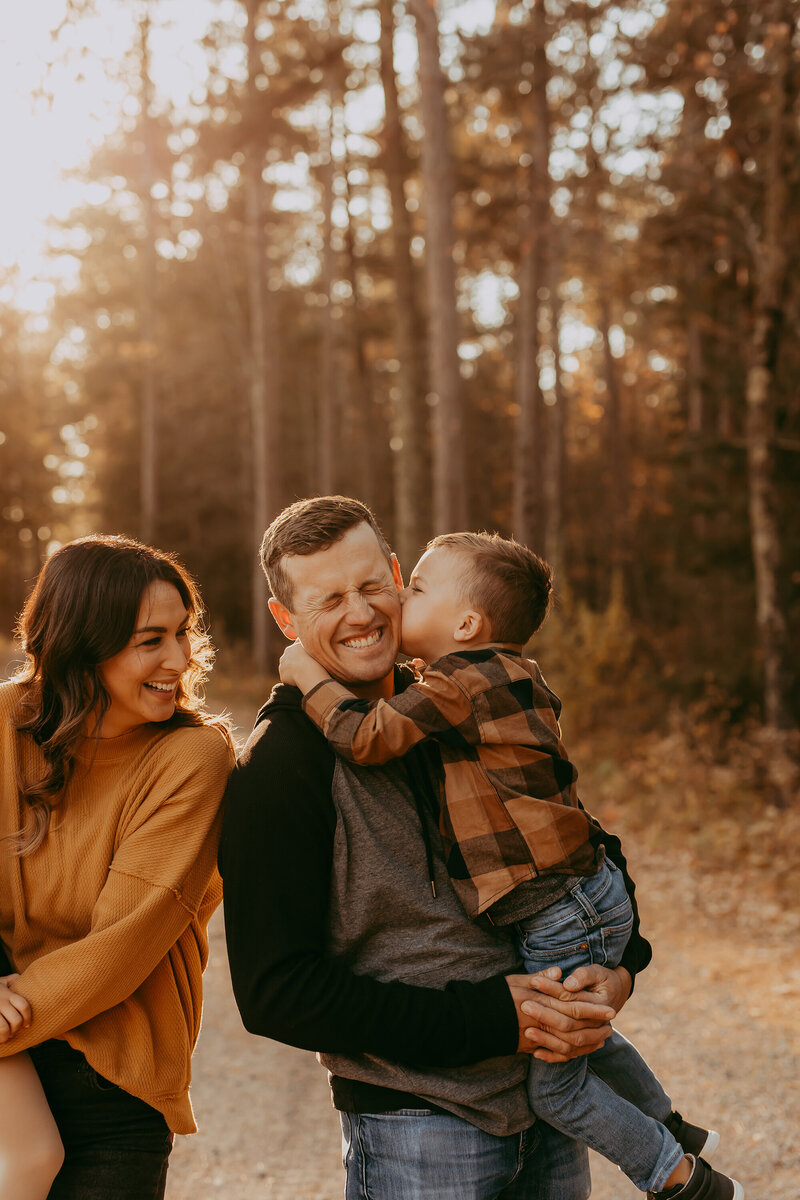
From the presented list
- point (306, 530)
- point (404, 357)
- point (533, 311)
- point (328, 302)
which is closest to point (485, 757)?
point (306, 530)

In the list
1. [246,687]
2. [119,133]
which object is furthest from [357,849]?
[119,133]

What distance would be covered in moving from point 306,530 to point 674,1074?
403 centimetres

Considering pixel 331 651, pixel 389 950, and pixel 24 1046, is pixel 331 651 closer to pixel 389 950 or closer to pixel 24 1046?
pixel 389 950

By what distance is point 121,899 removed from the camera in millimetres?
2264

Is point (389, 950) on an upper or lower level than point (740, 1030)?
upper

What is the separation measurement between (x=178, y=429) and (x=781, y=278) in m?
23.3

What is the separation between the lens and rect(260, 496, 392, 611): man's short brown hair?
2379 millimetres

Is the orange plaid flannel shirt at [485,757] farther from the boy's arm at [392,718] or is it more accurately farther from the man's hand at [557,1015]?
the man's hand at [557,1015]

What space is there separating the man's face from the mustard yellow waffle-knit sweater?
1.13 feet

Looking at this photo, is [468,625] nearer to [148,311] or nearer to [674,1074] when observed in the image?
[674,1074]

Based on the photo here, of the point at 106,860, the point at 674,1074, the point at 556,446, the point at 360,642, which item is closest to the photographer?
the point at 106,860

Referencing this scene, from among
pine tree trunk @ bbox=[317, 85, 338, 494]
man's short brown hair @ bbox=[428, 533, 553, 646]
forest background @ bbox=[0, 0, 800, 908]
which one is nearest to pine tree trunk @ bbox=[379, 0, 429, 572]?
forest background @ bbox=[0, 0, 800, 908]

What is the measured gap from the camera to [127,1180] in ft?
7.47

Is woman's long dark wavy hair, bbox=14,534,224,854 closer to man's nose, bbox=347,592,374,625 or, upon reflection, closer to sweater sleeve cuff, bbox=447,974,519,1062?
man's nose, bbox=347,592,374,625
